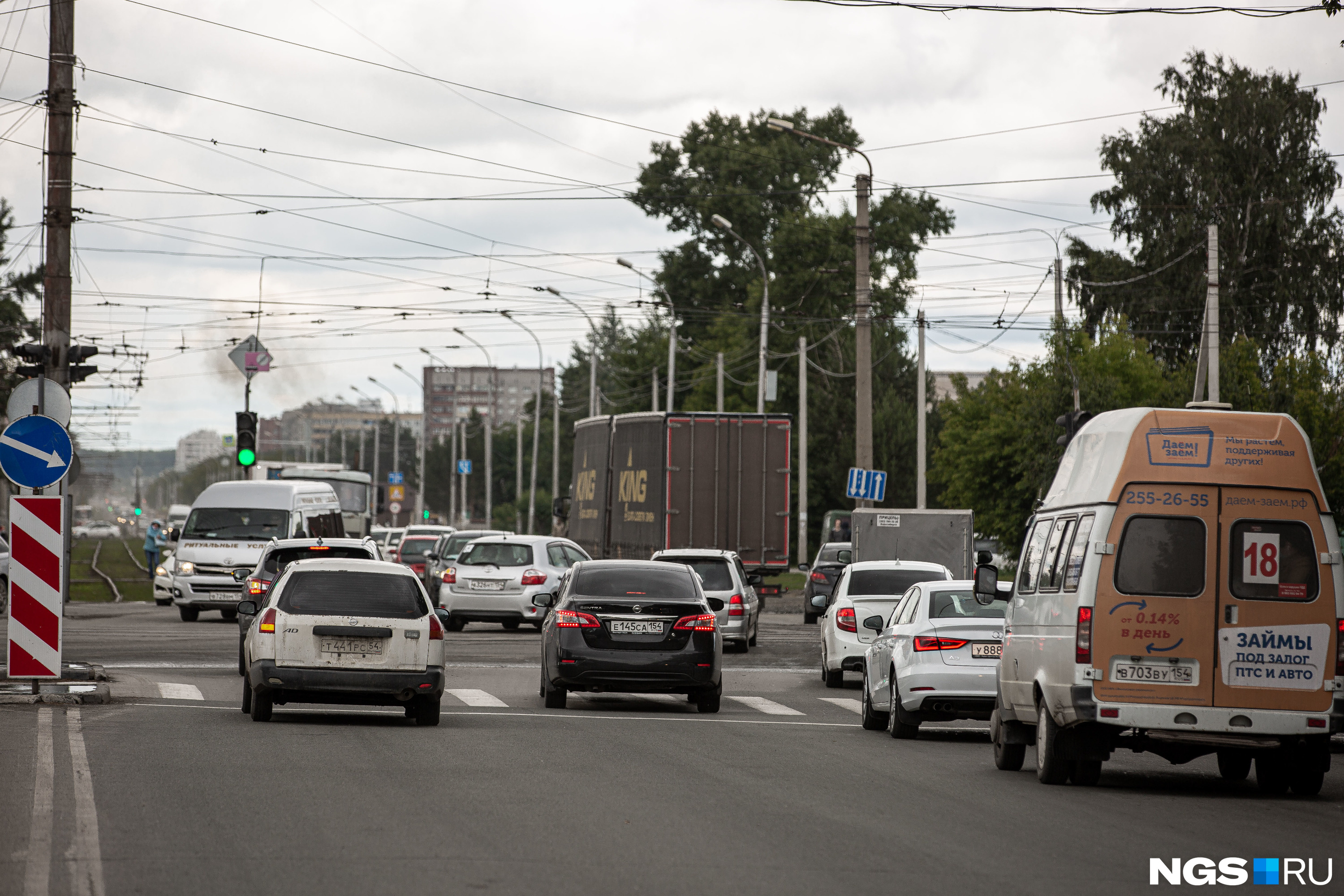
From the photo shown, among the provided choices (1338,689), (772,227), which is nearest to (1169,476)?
(1338,689)

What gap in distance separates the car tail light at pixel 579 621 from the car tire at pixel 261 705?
3.06m

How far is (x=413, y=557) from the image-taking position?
4909 centimetres

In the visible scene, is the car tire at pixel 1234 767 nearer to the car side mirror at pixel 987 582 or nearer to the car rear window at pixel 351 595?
the car side mirror at pixel 987 582

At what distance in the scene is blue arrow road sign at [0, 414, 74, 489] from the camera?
17.5m

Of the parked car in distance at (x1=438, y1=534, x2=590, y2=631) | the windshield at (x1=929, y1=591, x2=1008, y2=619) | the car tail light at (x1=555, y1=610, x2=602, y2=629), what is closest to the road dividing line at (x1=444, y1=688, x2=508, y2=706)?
the car tail light at (x1=555, y1=610, x2=602, y2=629)

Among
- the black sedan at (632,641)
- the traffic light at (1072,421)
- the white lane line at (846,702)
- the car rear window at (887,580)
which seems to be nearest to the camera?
the black sedan at (632,641)

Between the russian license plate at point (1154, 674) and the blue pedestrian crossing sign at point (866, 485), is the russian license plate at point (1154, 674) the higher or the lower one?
the lower one

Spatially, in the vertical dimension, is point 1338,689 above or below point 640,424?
below

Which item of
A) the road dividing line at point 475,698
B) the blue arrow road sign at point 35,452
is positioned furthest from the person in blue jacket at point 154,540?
the blue arrow road sign at point 35,452

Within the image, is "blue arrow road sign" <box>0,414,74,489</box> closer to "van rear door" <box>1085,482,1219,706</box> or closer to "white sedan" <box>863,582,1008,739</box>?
"white sedan" <box>863,582,1008,739</box>

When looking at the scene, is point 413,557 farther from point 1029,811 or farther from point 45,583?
point 1029,811

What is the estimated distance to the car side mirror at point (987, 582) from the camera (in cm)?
1377

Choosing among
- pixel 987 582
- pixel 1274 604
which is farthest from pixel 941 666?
pixel 1274 604

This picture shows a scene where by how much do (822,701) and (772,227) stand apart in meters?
55.8
